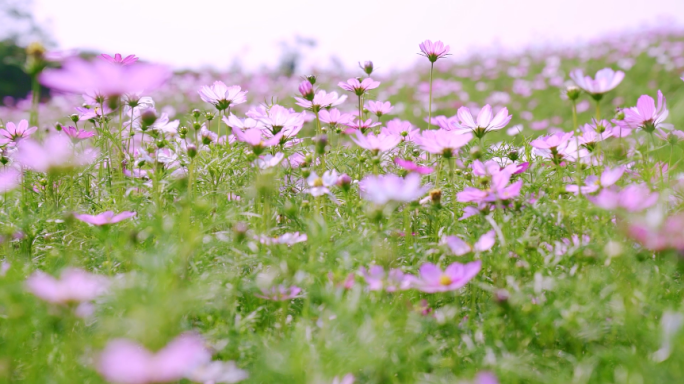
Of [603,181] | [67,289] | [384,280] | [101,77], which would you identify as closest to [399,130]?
[603,181]

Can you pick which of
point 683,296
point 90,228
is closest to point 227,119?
point 90,228

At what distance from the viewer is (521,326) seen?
670mm

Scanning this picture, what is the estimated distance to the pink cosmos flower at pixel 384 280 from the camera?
667 millimetres

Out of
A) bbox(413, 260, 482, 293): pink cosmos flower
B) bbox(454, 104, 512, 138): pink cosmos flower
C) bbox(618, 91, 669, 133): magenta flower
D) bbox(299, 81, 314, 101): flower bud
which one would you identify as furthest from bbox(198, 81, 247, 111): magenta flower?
bbox(618, 91, 669, 133): magenta flower

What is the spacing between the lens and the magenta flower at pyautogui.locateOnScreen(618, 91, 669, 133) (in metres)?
0.92

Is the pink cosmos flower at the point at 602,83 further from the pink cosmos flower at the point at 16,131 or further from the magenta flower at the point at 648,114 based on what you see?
the pink cosmos flower at the point at 16,131

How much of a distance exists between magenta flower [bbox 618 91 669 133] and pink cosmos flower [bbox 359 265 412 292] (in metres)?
0.58

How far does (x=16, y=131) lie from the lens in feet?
3.92

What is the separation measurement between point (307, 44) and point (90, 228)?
779 centimetres

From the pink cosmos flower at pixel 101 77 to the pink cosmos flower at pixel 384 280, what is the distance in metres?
0.40

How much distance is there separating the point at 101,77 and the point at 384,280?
469mm

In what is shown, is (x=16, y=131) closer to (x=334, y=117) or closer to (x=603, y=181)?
(x=334, y=117)

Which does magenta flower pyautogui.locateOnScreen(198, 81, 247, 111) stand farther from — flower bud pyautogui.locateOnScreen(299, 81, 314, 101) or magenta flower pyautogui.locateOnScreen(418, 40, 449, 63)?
magenta flower pyautogui.locateOnScreen(418, 40, 449, 63)

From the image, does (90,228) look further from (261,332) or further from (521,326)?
(521,326)
